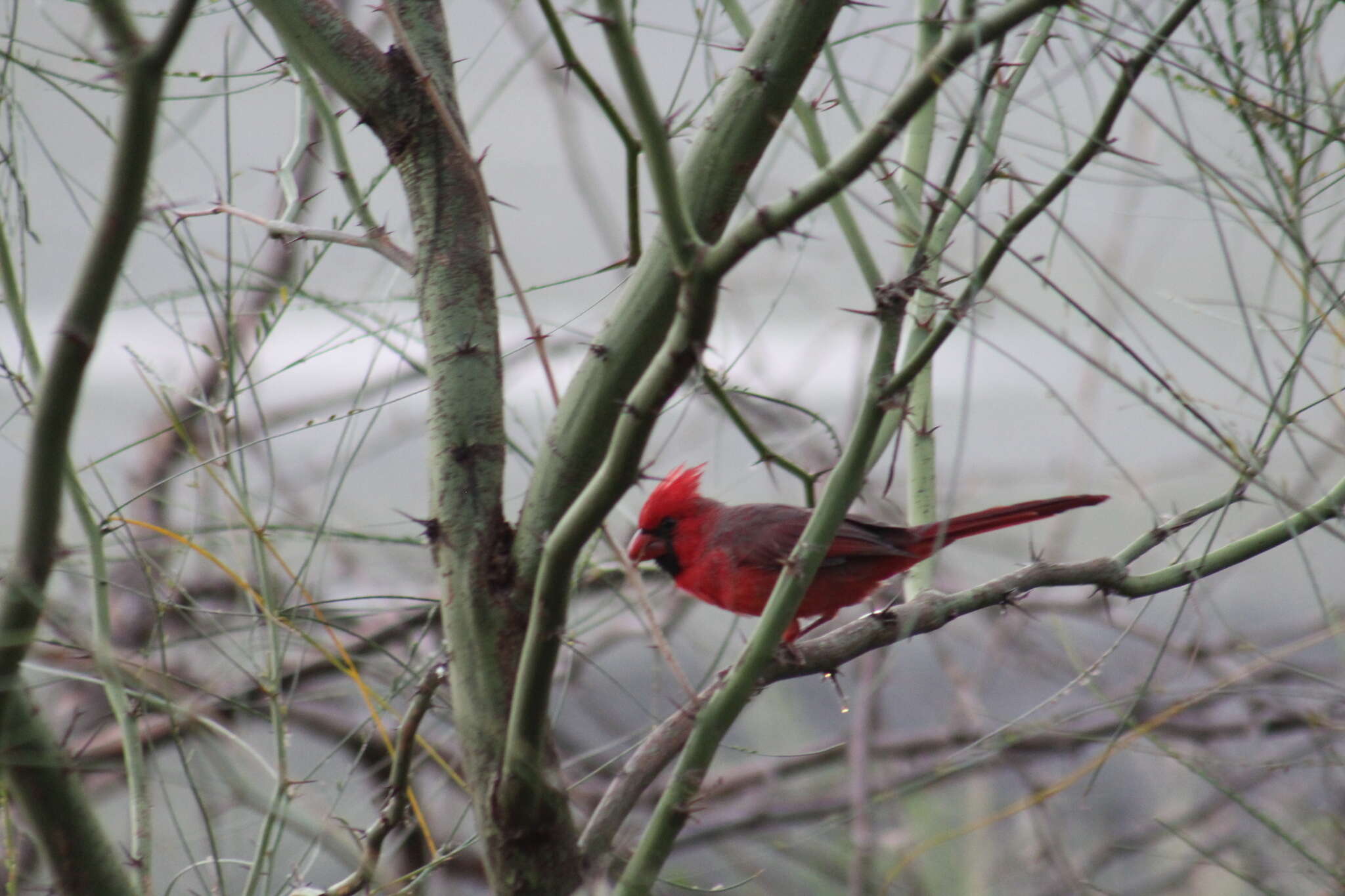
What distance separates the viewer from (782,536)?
271cm

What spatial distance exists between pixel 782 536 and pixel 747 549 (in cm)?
12

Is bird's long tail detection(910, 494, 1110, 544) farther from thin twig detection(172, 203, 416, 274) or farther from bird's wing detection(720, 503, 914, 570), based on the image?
thin twig detection(172, 203, 416, 274)

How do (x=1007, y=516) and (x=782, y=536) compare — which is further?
(x=782, y=536)

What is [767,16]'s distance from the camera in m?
1.23

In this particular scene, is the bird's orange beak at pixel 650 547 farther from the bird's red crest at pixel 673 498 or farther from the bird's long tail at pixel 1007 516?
the bird's long tail at pixel 1007 516

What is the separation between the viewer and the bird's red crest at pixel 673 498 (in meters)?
2.78

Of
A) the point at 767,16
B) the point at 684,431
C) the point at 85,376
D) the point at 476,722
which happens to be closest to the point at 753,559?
the point at 684,431

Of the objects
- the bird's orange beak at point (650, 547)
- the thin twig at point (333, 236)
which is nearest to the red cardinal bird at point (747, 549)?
the bird's orange beak at point (650, 547)

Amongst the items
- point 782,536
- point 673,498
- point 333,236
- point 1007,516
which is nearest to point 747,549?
point 782,536

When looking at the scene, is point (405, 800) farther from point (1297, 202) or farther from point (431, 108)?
point (1297, 202)

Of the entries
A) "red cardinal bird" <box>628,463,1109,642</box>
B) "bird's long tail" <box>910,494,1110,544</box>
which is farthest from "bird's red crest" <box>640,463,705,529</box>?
"bird's long tail" <box>910,494,1110,544</box>

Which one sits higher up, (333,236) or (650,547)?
(333,236)

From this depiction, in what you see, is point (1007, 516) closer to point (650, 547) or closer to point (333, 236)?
point (650, 547)

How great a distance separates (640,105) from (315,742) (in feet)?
10.9
